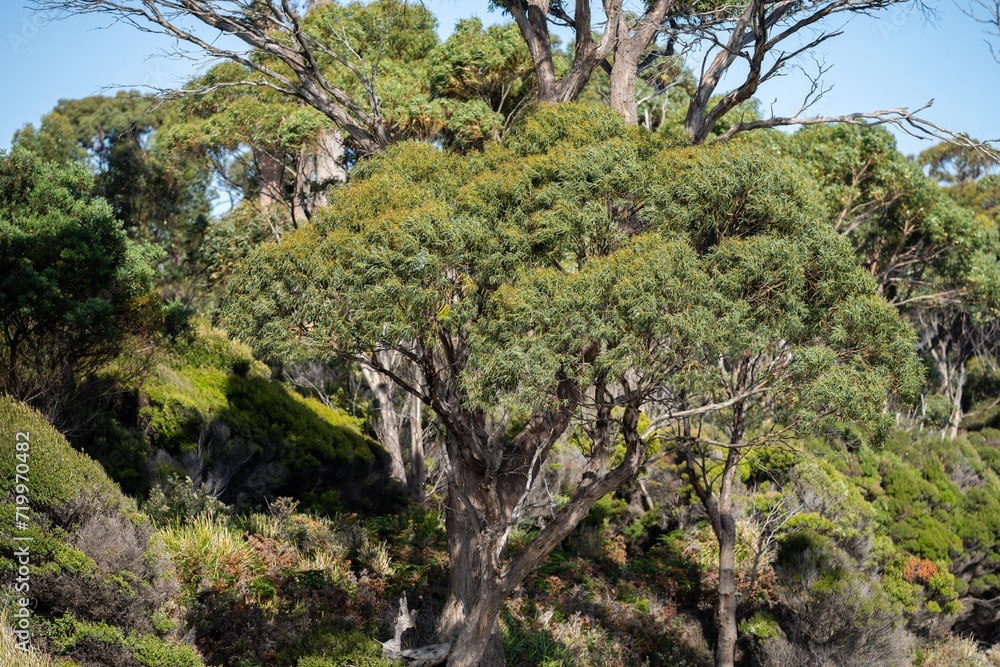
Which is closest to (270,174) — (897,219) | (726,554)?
(726,554)

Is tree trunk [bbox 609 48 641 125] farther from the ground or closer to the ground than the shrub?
farther from the ground

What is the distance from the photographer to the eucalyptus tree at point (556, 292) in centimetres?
1002

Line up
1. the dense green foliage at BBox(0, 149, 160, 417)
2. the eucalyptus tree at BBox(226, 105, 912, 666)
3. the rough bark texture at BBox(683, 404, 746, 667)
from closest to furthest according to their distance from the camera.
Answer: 1. the eucalyptus tree at BBox(226, 105, 912, 666)
2. the dense green foliage at BBox(0, 149, 160, 417)
3. the rough bark texture at BBox(683, 404, 746, 667)

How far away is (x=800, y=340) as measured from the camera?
1155 centimetres

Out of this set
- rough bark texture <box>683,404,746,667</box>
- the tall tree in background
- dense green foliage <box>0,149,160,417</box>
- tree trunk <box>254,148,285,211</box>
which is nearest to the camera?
dense green foliage <box>0,149,160,417</box>

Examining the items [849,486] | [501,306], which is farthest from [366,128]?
[849,486]

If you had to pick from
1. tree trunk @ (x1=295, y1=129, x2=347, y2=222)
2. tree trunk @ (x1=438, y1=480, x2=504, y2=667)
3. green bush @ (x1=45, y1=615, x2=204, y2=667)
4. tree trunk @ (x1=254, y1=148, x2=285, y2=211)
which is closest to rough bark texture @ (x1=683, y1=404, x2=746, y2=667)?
tree trunk @ (x1=438, y1=480, x2=504, y2=667)

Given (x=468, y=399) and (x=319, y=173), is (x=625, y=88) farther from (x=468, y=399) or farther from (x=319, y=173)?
(x=319, y=173)

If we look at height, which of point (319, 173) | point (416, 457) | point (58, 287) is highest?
point (319, 173)

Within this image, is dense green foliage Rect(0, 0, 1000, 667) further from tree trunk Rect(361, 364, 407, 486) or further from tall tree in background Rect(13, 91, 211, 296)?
tall tree in background Rect(13, 91, 211, 296)

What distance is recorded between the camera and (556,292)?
9.97 meters

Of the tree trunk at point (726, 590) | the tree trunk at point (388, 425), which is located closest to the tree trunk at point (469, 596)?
the tree trunk at point (726, 590)

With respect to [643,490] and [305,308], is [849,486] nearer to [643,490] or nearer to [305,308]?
[643,490]

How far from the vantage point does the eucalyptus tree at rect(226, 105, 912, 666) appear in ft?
32.9
